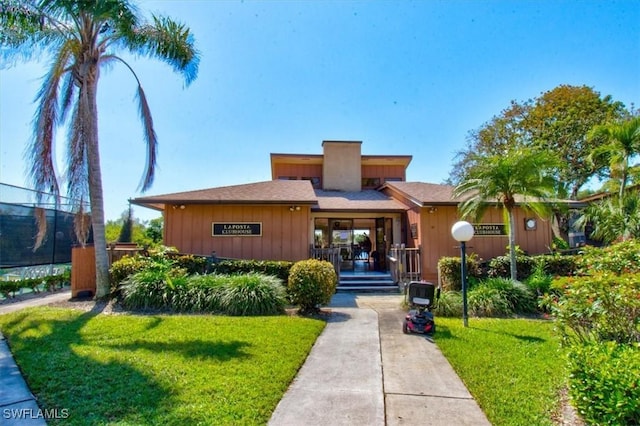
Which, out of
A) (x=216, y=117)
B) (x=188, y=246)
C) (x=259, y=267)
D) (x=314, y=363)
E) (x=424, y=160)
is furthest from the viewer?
(x=424, y=160)

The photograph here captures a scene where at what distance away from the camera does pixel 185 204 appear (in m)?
11.7

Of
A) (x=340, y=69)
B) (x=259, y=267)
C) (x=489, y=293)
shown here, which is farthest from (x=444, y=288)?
(x=340, y=69)

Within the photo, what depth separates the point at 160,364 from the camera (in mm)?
4539

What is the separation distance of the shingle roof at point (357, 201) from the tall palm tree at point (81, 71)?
710 cm

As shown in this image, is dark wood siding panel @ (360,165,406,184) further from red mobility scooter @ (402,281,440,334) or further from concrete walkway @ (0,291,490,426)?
concrete walkway @ (0,291,490,426)

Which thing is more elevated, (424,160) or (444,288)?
(424,160)

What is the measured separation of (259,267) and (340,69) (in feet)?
22.7

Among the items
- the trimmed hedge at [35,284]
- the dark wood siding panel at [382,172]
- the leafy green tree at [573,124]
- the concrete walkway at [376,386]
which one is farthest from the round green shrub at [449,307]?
the leafy green tree at [573,124]

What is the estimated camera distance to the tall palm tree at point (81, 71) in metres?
8.60

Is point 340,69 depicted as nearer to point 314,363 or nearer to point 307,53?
point 307,53

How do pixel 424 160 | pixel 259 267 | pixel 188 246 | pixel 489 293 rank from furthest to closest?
pixel 424 160 < pixel 188 246 < pixel 259 267 < pixel 489 293

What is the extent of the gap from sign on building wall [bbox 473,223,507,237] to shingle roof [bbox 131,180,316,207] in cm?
612

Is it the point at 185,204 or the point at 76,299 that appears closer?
the point at 76,299

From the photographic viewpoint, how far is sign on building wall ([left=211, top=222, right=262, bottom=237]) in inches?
470
